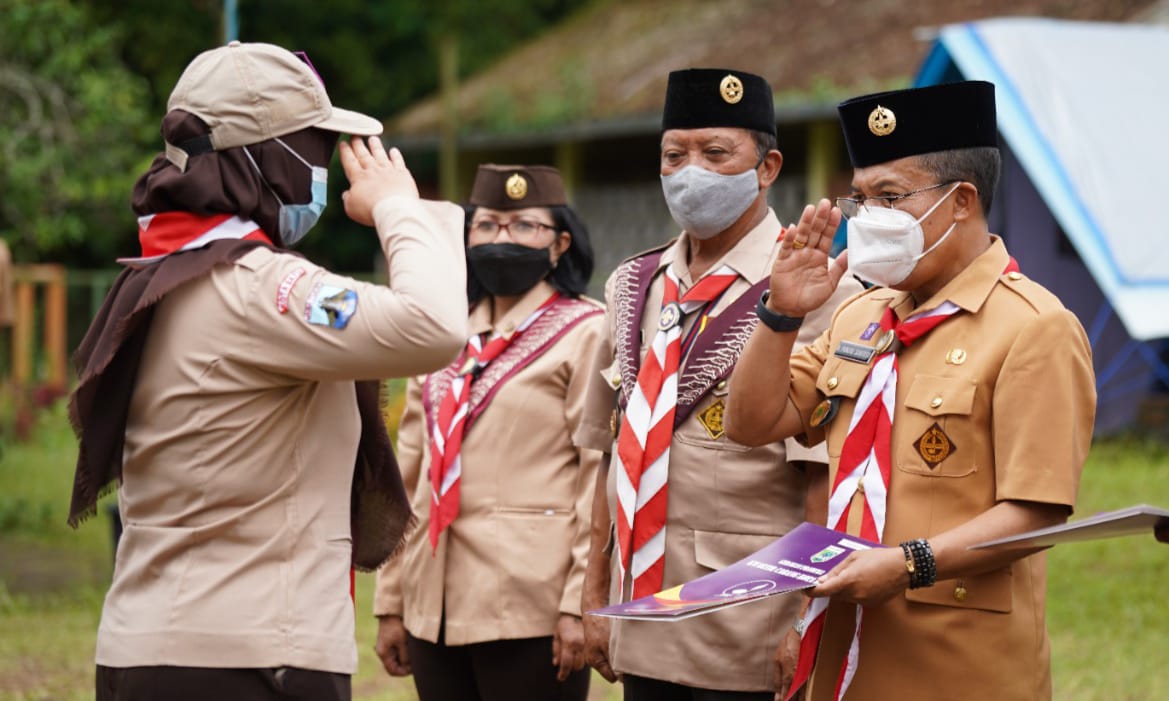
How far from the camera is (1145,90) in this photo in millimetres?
11523

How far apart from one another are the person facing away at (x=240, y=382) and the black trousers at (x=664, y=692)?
96 cm

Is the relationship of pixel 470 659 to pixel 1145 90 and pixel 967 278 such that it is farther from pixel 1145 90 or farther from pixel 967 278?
pixel 1145 90

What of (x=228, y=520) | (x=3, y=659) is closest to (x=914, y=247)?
(x=228, y=520)

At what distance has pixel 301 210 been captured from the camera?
3104 millimetres

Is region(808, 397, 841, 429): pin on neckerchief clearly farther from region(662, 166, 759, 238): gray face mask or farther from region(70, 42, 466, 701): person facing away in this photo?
region(70, 42, 466, 701): person facing away

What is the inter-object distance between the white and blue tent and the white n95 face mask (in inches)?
291

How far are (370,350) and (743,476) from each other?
1.16 m

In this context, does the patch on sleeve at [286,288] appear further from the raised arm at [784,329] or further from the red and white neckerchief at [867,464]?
the red and white neckerchief at [867,464]

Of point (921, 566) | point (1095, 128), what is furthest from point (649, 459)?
point (1095, 128)

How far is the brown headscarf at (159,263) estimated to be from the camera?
2.92 meters

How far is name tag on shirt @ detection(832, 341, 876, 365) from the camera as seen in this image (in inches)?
124

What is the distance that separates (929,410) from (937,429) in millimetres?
40

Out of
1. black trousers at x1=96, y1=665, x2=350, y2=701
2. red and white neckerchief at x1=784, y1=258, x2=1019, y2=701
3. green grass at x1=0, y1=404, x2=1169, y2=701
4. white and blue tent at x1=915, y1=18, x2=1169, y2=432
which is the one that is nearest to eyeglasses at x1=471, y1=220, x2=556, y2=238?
red and white neckerchief at x1=784, y1=258, x2=1019, y2=701

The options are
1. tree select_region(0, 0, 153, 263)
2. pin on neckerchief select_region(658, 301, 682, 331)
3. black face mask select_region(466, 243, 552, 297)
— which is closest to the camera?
pin on neckerchief select_region(658, 301, 682, 331)
